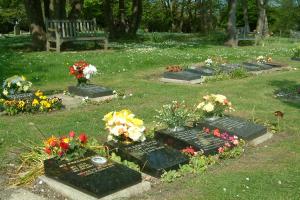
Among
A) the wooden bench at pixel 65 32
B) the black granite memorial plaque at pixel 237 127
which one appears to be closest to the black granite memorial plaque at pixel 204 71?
the black granite memorial plaque at pixel 237 127

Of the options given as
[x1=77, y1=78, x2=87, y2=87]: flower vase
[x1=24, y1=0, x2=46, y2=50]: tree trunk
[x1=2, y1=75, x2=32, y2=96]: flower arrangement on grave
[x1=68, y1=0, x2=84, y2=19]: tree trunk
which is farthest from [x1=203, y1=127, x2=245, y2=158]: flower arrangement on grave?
[x1=68, y1=0, x2=84, y2=19]: tree trunk

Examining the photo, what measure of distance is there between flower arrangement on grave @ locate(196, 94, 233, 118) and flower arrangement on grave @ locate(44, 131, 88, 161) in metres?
2.64

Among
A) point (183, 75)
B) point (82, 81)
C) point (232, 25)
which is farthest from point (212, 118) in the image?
point (232, 25)

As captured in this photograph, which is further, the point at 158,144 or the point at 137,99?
the point at 137,99

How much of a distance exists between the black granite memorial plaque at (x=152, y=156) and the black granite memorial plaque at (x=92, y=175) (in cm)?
43

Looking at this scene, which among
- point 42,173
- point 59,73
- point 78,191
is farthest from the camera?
point 59,73

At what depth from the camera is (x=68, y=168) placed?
5738 millimetres

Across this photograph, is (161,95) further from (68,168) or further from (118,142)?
(68,168)

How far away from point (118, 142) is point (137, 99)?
4487mm

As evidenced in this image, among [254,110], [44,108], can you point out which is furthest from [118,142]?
[254,110]

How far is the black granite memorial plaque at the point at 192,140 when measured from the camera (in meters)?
6.96

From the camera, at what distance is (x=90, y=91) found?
11273mm

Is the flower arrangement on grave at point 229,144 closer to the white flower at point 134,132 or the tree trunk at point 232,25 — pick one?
the white flower at point 134,132

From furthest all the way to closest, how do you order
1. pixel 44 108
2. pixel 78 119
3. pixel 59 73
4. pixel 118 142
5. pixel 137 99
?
pixel 59 73, pixel 137 99, pixel 44 108, pixel 78 119, pixel 118 142
